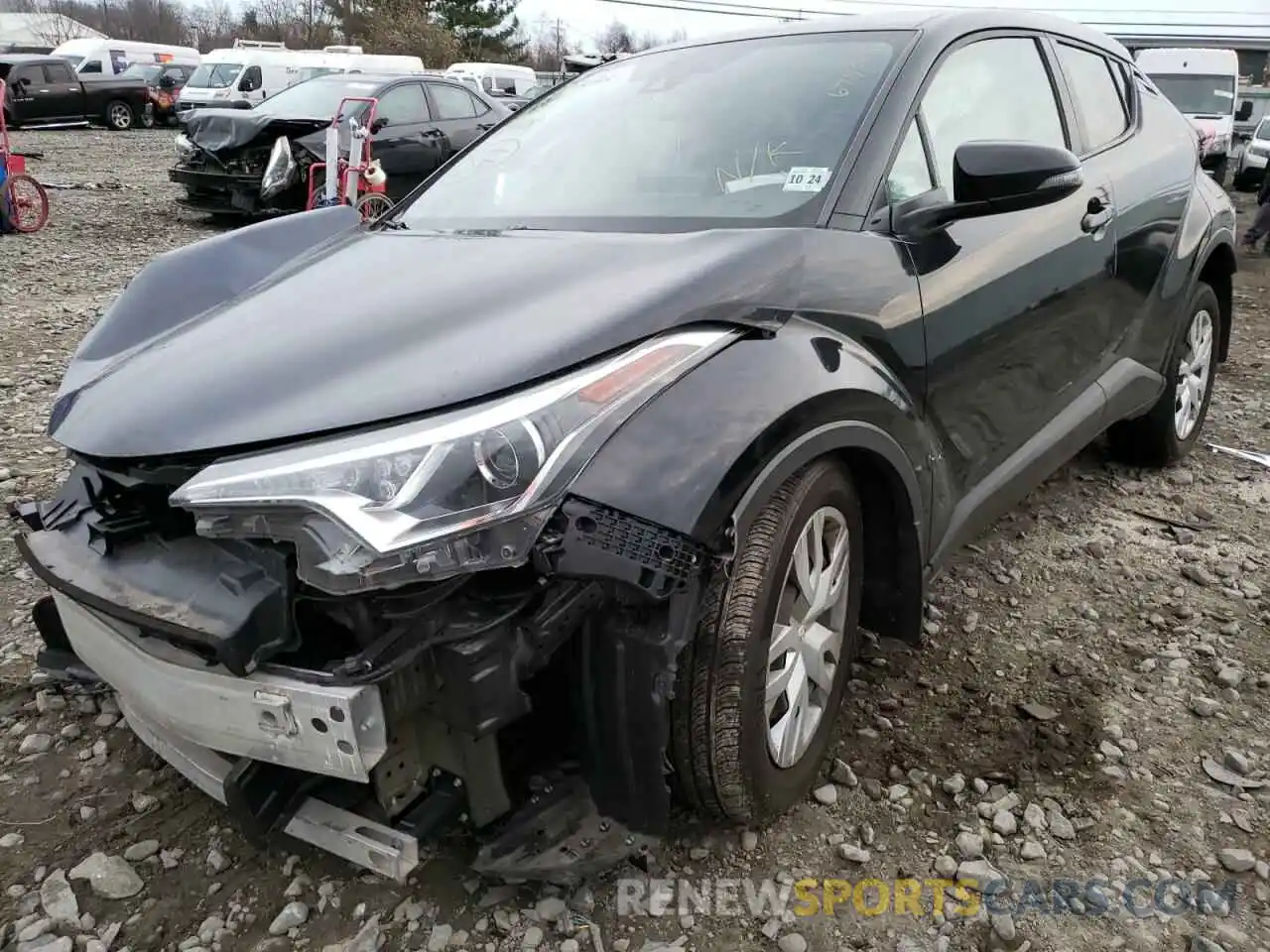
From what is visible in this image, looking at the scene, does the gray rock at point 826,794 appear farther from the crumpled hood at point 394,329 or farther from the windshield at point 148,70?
the windshield at point 148,70

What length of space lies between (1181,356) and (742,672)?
289 cm

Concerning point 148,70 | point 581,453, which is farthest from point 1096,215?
point 148,70

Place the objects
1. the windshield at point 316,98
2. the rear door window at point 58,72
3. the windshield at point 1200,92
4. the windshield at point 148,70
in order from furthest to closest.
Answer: the windshield at point 148,70 < the rear door window at point 58,72 < the windshield at point 1200,92 < the windshield at point 316,98

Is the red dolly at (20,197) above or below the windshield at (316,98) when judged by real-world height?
below

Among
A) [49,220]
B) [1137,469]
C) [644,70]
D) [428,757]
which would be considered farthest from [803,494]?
[49,220]

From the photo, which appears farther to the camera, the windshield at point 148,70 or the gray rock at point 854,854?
the windshield at point 148,70

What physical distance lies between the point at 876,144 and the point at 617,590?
129 centimetres

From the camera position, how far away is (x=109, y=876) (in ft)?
6.51

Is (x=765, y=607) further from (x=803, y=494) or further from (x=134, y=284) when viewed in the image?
(x=134, y=284)

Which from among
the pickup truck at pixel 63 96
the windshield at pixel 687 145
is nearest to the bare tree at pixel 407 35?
the pickup truck at pixel 63 96

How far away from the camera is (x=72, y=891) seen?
6.38 ft

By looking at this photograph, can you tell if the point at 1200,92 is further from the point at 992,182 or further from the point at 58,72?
the point at 58,72

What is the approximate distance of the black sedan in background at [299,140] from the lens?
31.7ft

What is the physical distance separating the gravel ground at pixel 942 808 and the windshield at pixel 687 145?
4.33ft
